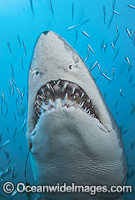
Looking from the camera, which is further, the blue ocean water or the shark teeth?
the blue ocean water

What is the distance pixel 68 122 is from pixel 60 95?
220mm

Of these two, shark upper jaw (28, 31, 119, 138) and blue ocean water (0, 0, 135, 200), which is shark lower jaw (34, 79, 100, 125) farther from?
blue ocean water (0, 0, 135, 200)

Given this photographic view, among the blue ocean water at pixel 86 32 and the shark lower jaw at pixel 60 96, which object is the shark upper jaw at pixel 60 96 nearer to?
the shark lower jaw at pixel 60 96

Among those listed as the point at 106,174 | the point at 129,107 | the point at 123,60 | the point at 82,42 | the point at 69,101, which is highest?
the point at 82,42

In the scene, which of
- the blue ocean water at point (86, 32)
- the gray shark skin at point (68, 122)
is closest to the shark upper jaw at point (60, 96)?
the gray shark skin at point (68, 122)

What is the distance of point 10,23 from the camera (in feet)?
34.4

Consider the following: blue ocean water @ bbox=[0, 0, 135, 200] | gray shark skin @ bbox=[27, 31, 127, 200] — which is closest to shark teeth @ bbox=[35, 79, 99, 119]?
gray shark skin @ bbox=[27, 31, 127, 200]

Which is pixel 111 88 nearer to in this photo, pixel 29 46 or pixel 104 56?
pixel 104 56

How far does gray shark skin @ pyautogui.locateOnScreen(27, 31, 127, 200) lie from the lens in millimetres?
1381

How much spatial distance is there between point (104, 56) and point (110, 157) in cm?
990

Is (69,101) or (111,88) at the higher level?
(111,88)

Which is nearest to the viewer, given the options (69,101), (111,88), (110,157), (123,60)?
(69,101)

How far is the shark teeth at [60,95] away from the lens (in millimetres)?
1394

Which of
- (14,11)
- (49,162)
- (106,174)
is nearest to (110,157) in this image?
(106,174)
